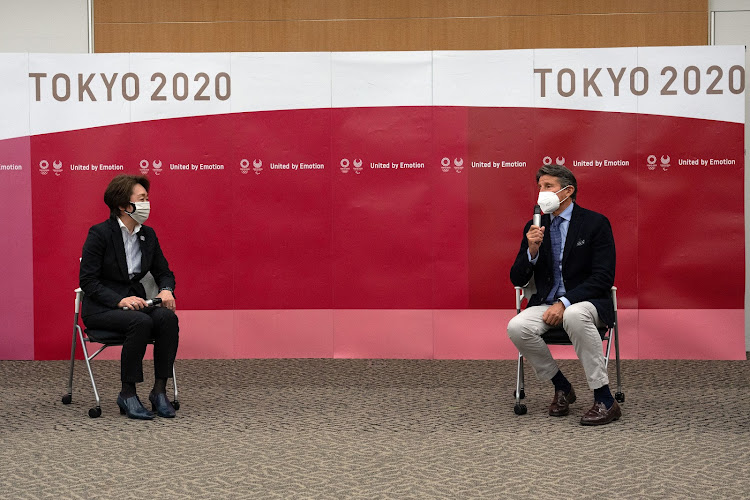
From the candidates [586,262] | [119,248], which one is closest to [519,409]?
[586,262]

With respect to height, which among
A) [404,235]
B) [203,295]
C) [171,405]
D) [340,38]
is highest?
[340,38]

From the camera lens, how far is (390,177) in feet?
19.6

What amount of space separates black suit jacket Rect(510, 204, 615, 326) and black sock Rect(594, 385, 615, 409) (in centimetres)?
34

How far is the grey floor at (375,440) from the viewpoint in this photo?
9.96ft

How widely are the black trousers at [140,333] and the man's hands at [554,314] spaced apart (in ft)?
5.88

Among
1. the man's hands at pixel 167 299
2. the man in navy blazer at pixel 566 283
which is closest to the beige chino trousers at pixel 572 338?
the man in navy blazer at pixel 566 283

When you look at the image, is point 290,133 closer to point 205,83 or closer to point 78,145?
point 205,83

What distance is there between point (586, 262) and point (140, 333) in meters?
2.18

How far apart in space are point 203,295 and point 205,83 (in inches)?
56.7

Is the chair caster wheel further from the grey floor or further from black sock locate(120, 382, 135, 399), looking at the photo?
black sock locate(120, 382, 135, 399)

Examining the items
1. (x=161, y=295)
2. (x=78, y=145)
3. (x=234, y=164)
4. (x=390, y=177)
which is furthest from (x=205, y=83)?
(x=161, y=295)

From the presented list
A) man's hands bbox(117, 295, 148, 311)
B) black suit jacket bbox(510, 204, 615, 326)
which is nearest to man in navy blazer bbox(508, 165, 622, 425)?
black suit jacket bbox(510, 204, 615, 326)

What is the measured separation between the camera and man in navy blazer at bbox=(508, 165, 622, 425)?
13.3 ft

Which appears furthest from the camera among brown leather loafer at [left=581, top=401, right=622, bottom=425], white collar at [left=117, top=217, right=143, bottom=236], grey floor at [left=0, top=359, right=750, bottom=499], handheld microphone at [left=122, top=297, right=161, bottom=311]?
white collar at [left=117, top=217, right=143, bottom=236]
